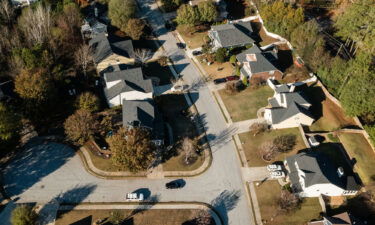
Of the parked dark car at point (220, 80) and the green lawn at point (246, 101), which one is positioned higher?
the parked dark car at point (220, 80)

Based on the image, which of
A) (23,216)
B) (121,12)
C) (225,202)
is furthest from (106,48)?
(225,202)

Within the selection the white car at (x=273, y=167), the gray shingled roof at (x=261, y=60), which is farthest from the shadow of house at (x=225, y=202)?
the gray shingled roof at (x=261, y=60)

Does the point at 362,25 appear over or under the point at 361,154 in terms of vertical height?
over

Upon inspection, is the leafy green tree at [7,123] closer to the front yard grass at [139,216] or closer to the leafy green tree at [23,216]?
the leafy green tree at [23,216]

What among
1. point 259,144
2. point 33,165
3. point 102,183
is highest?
point 33,165

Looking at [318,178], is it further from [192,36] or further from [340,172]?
[192,36]

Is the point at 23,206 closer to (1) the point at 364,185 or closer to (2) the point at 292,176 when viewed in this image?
(2) the point at 292,176
